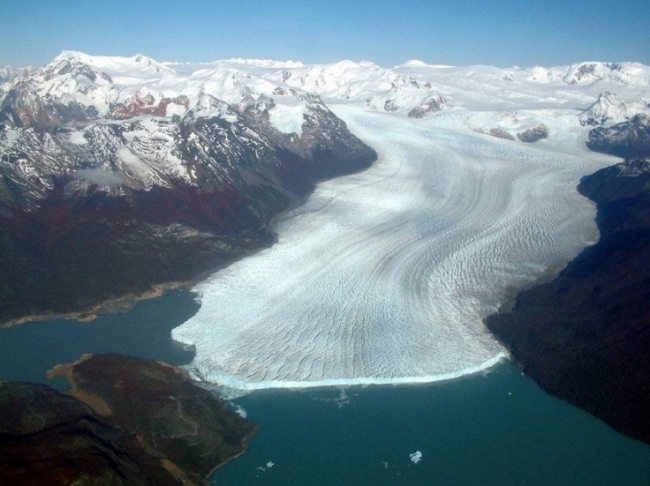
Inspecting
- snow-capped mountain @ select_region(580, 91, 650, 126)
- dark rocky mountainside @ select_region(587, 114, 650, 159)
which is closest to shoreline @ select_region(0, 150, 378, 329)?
dark rocky mountainside @ select_region(587, 114, 650, 159)

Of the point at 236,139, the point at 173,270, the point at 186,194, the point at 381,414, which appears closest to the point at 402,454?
the point at 381,414

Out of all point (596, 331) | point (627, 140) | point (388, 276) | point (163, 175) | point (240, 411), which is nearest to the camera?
point (240, 411)

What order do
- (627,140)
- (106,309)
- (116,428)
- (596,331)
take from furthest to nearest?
(627,140) → (106,309) → (596,331) → (116,428)

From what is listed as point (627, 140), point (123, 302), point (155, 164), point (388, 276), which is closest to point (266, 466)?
point (123, 302)

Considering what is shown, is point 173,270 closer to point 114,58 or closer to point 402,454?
point 402,454

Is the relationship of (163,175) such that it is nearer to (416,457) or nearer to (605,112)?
(416,457)

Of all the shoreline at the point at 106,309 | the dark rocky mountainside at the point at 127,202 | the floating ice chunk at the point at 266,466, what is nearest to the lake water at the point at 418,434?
the floating ice chunk at the point at 266,466
